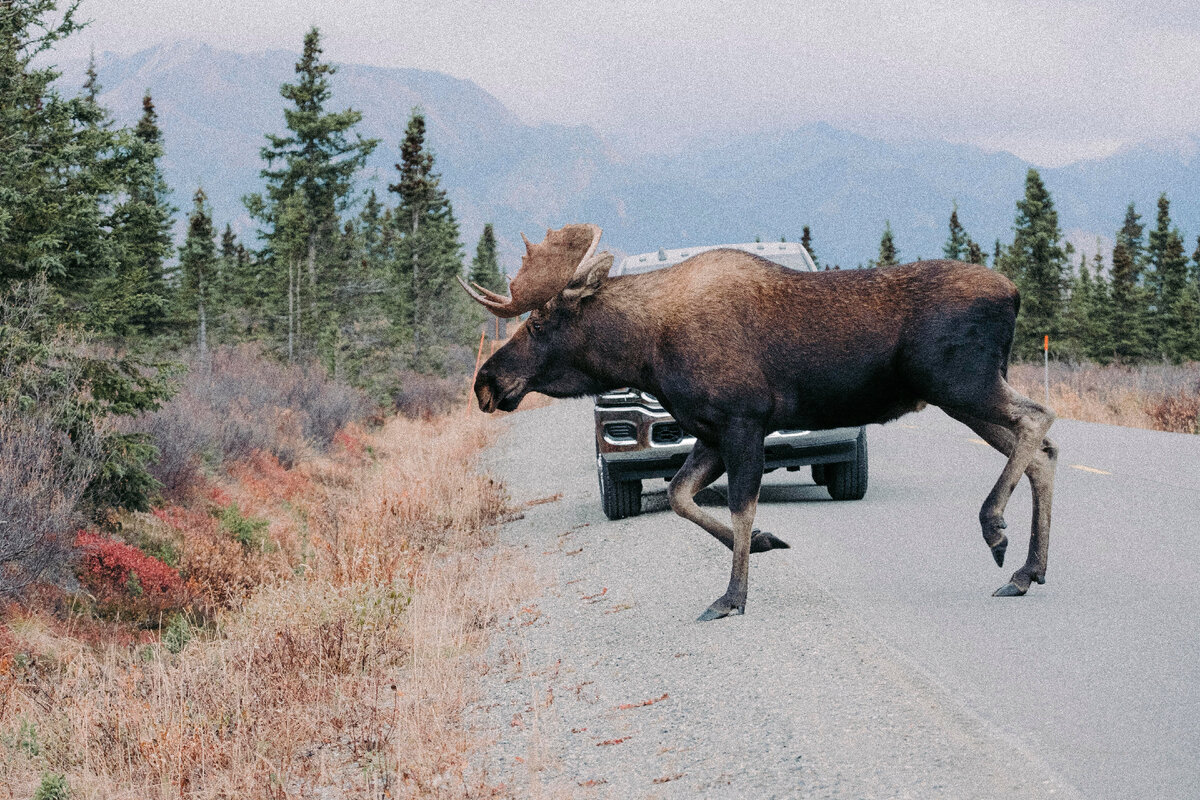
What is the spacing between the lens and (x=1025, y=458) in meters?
6.26

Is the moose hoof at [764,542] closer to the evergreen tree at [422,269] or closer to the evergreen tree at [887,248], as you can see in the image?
the evergreen tree at [422,269]

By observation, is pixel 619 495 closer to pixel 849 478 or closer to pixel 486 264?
pixel 849 478

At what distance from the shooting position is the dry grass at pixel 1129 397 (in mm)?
21281

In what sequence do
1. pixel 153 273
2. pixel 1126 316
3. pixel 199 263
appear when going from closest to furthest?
pixel 153 273
pixel 199 263
pixel 1126 316

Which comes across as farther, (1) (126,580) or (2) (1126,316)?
(2) (1126,316)

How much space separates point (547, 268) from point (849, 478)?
507 centimetres

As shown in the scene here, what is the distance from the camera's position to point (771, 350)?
21.1 feet

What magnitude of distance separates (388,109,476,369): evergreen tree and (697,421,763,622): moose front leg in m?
37.0

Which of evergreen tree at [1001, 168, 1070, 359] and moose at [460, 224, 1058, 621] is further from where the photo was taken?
evergreen tree at [1001, 168, 1070, 359]

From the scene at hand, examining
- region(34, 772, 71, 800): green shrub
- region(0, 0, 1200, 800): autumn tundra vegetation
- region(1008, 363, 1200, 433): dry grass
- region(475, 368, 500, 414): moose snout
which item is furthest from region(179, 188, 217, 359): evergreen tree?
region(34, 772, 71, 800): green shrub

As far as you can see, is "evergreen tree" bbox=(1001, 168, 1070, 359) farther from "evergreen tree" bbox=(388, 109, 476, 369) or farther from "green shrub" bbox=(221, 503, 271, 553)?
"green shrub" bbox=(221, 503, 271, 553)

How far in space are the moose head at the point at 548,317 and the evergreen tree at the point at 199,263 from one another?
3437 cm

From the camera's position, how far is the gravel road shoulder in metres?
3.97

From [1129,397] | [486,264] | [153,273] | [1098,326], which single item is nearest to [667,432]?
[1129,397]
